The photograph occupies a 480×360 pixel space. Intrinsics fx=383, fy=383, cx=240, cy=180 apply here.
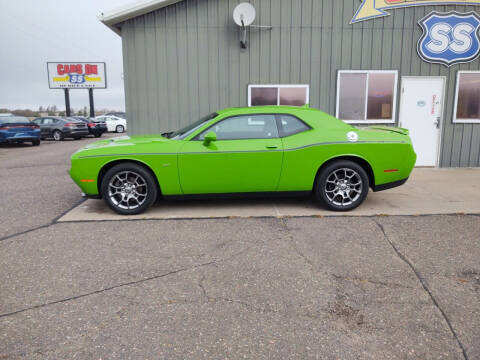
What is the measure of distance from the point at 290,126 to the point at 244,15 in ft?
12.8

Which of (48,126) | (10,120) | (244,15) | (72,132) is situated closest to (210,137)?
(244,15)

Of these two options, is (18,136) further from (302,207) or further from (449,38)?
(449,38)

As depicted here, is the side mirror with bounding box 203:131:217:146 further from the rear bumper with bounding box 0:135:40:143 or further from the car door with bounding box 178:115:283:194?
the rear bumper with bounding box 0:135:40:143

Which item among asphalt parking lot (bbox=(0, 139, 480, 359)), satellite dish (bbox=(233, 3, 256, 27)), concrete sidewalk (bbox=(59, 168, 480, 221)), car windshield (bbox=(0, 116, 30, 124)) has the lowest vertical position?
asphalt parking lot (bbox=(0, 139, 480, 359))

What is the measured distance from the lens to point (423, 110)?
9.02 meters

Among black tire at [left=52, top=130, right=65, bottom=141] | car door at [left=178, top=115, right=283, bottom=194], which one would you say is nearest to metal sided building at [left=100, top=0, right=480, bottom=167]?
car door at [left=178, top=115, right=283, bottom=194]

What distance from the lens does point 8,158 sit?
41.4ft

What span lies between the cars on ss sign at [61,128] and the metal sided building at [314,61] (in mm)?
13739

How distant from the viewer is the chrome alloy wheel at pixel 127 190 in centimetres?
516

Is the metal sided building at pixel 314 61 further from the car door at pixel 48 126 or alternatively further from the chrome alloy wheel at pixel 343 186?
the car door at pixel 48 126

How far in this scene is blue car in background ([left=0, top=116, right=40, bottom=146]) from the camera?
16.4 m

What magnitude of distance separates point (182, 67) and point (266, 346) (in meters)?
7.32

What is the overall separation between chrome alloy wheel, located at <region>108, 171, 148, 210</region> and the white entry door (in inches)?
258

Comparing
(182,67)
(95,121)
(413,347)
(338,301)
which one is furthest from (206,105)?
(95,121)
